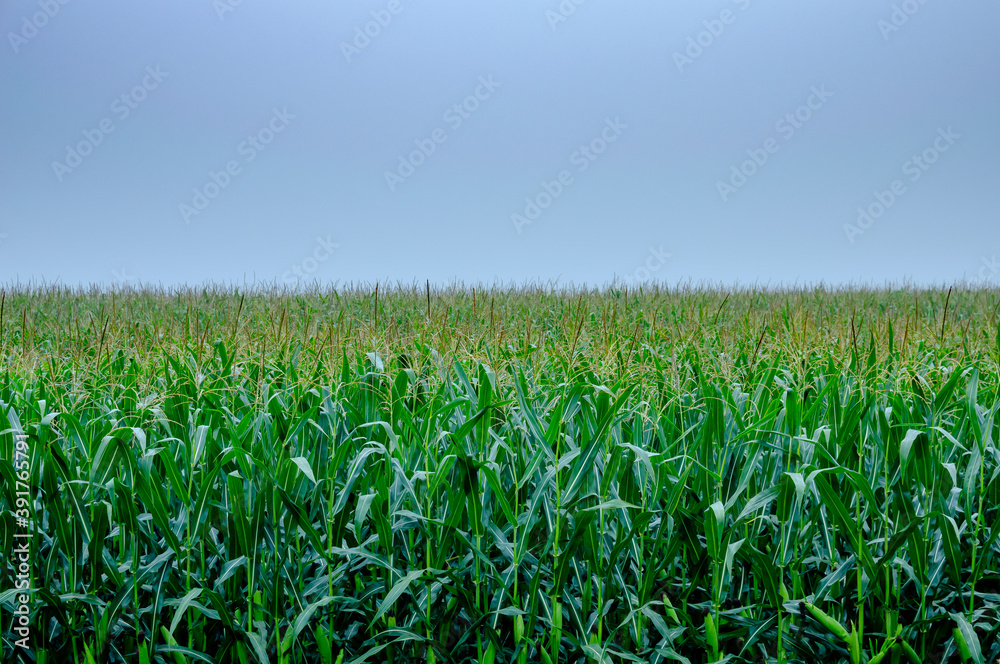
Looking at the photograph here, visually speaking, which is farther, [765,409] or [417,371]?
[417,371]

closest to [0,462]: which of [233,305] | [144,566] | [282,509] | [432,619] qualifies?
[144,566]

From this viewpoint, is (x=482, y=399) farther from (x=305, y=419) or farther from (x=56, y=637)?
(x=56, y=637)

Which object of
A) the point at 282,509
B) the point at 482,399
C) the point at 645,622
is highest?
the point at 482,399

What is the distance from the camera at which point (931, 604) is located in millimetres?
2664

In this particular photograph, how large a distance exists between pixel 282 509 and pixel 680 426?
2.14 m

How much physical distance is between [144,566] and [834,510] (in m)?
2.67

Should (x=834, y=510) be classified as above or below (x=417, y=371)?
below

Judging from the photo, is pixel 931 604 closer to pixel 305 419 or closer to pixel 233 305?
pixel 305 419

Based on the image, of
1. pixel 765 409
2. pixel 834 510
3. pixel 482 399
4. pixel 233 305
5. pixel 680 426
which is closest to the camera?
pixel 834 510

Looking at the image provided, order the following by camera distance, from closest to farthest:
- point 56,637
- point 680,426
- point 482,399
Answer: point 56,637
point 482,399
point 680,426

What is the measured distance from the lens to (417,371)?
3.86m

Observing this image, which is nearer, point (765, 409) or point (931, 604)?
point (931, 604)

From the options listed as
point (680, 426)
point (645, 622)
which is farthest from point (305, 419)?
point (680, 426)

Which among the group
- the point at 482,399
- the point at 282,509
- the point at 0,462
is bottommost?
the point at 282,509
